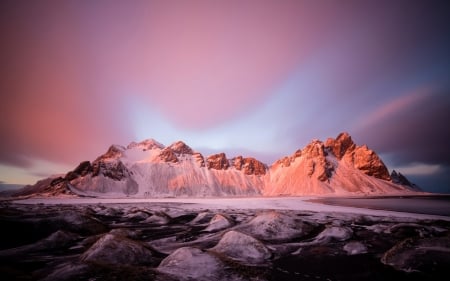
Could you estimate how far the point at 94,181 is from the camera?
517ft

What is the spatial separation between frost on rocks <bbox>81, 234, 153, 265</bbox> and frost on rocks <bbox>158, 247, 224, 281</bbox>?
5.12 ft

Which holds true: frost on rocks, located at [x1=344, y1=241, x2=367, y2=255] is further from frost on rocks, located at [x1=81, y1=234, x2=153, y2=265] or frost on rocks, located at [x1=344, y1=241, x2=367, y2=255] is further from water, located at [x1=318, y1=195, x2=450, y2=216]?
water, located at [x1=318, y1=195, x2=450, y2=216]

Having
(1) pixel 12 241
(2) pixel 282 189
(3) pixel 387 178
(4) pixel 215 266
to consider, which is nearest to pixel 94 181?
(2) pixel 282 189

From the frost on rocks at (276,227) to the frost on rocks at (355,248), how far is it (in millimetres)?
3181

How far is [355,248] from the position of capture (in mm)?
10758

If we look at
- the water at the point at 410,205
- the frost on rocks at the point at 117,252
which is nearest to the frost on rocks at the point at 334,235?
the frost on rocks at the point at 117,252

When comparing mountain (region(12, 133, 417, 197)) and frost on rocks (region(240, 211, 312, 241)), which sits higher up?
mountain (region(12, 133, 417, 197))

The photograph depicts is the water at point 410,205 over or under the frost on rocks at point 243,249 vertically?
over

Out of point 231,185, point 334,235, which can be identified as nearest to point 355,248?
point 334,235

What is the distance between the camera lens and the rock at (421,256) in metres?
7.84

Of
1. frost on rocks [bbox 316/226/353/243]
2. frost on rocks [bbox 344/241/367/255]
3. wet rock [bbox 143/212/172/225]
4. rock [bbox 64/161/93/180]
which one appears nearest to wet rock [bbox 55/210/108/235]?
wet rock [bbox 143/212/172/225]

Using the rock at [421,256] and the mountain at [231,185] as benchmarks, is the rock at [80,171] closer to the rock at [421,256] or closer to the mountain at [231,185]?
the mountain at [231,185]

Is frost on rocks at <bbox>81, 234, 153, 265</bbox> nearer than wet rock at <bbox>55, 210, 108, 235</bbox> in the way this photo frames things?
Yes

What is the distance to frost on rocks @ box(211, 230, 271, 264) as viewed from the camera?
9367 mm
